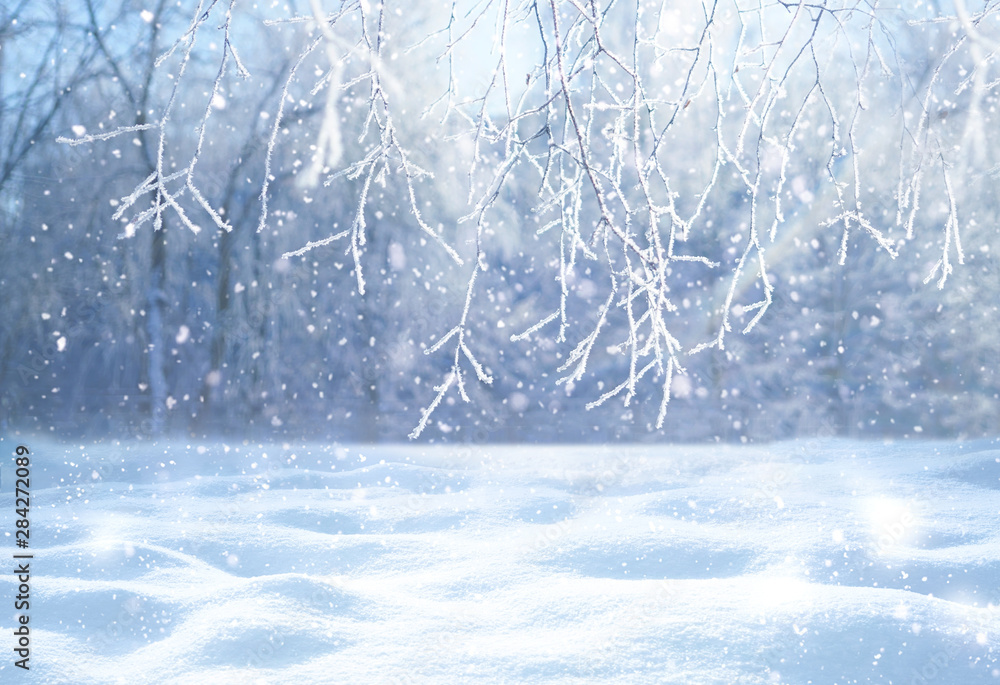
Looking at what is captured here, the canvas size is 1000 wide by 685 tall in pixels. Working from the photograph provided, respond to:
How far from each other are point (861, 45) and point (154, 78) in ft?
30.7

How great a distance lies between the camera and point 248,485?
6320mm

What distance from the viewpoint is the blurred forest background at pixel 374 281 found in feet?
33.0

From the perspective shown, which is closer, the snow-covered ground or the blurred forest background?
the snow-covered ground

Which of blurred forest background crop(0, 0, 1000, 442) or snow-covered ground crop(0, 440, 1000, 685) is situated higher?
blurred forest background crop(0, 0, 1000, 442)

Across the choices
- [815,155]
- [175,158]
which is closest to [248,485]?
[175,158]

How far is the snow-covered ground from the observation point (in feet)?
9.58

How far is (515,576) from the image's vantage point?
3920 mm

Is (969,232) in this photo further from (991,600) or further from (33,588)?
(33,588)

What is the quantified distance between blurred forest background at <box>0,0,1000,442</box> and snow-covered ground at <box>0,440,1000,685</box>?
12.0 ft

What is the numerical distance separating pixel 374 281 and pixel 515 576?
7.10 meters

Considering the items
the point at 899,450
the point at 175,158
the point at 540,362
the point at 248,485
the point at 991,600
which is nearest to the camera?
the point at 991,600

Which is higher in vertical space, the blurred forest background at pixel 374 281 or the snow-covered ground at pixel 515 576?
the blurred forest background at pixel 374 281

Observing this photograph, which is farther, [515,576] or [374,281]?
[374,281]

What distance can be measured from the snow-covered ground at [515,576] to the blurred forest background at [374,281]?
3.65 metres
